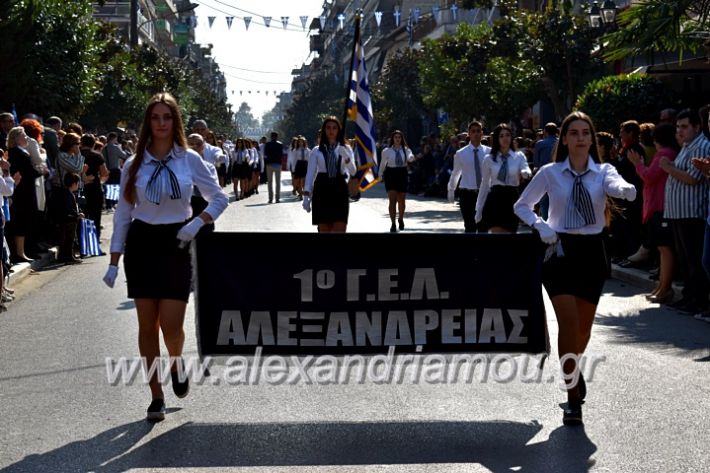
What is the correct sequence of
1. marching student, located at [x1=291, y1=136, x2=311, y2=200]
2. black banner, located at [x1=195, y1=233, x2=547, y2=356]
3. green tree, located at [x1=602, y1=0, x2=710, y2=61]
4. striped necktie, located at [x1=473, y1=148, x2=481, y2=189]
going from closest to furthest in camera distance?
black banner, located at [x1=195, y1=233, x2=547, y2=356] → striped necktie, located at [x1=473, y1=148, x2=481, y2=189] → green tree, located at [x1=602, y1=0, x2=710, y2=61] → marching student, located at [x1=291, y1=136, x2=311, y2=200]

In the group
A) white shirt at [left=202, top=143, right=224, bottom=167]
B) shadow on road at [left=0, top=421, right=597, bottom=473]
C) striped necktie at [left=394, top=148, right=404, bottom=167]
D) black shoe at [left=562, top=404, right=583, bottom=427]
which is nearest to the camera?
shadow on road at [left=0, top=421, right=597, bottom=473]

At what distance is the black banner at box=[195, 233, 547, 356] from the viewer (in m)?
7.34

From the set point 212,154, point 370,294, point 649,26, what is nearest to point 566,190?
point 370,294

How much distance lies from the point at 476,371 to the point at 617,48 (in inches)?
375

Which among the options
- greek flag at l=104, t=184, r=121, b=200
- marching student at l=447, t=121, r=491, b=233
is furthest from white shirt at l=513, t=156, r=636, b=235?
greek flag at l=104, t=184, r=121, b=200

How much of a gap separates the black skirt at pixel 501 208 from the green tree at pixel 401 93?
48460mm

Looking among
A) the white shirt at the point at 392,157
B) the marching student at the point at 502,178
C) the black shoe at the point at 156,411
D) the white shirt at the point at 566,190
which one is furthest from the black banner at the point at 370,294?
the white shirt at the point at 392,157

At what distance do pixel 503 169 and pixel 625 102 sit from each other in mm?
9280

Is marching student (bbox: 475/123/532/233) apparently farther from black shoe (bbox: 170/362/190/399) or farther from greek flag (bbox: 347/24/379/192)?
black shoe (bbox: 170/362/190/399)

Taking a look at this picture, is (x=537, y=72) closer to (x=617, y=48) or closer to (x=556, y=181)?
(x=617, y=48)

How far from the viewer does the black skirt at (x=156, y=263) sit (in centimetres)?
704

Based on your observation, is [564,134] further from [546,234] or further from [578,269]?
[578,269]

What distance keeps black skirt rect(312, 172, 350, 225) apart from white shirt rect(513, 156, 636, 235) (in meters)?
6.56

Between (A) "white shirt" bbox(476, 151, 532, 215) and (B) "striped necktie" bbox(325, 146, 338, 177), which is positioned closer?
(A) "white shirt" bbox(476, 151, 532, 215)
